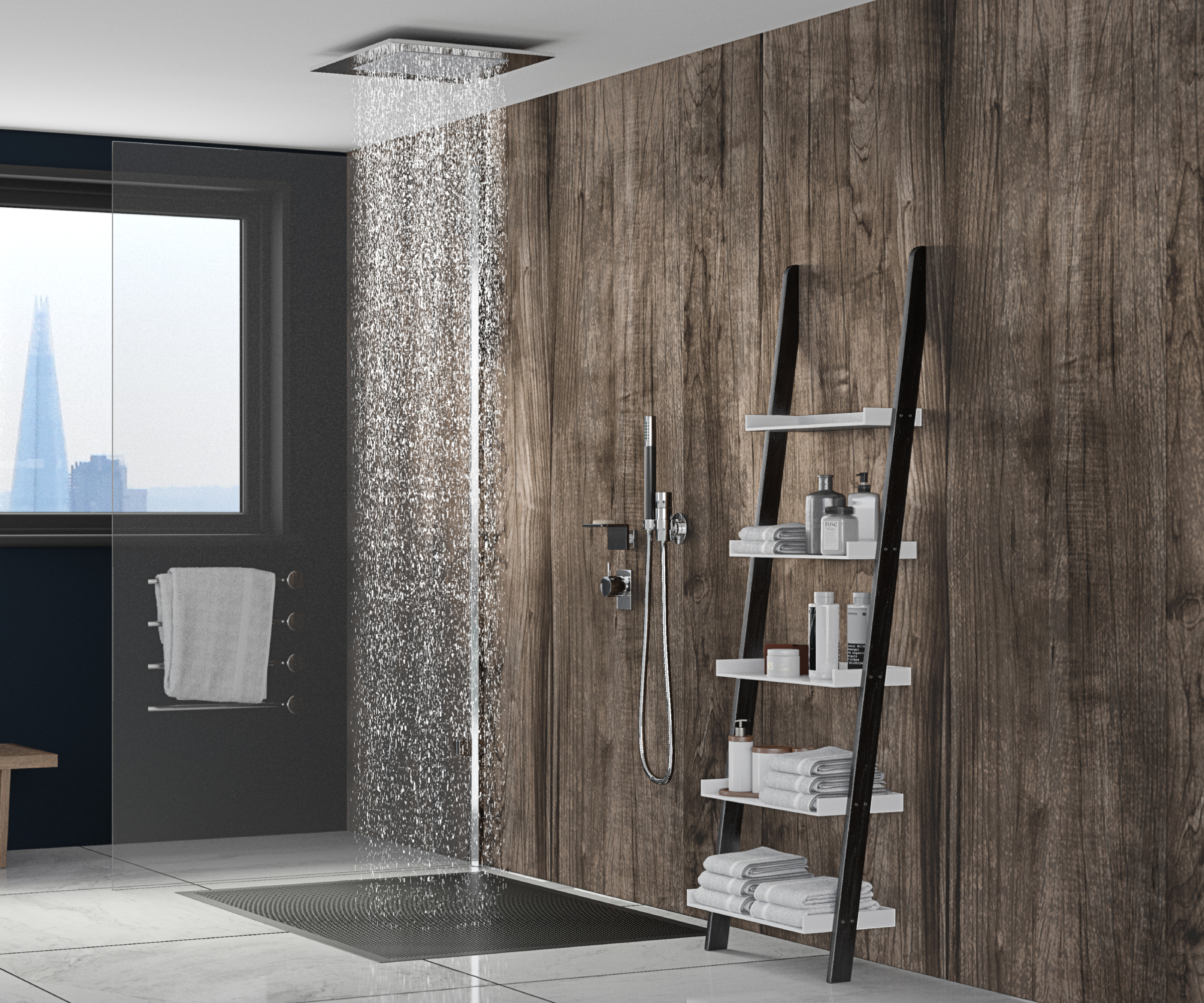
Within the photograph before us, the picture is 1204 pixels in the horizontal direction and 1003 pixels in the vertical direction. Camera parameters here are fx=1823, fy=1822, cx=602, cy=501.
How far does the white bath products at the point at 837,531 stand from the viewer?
4246mm

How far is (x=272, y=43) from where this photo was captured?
505cm

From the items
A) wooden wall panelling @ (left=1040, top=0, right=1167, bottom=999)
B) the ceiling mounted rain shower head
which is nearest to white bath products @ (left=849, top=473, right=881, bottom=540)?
wooden wall panelling @ (left=1040, top=0, right=1167, bottom=999)

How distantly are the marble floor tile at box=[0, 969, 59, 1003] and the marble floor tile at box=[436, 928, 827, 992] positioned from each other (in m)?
0.95

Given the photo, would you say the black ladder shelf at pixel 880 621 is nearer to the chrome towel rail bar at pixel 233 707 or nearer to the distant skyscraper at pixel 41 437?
the chrome towel rail bar at pixel 233 707

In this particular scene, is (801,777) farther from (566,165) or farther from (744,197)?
(566,165)

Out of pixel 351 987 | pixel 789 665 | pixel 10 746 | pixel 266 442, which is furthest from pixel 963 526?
pixel 10 746

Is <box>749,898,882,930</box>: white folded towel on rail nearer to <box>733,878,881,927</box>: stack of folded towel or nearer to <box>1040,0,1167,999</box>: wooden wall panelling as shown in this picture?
<box>733,878,881,927</box>: stack of folded towel

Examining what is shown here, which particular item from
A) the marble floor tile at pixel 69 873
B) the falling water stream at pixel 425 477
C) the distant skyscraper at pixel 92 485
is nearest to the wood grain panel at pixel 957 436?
the falling water stream at pixel 425 477

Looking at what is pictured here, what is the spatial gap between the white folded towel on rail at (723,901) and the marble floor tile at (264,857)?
5.03ft

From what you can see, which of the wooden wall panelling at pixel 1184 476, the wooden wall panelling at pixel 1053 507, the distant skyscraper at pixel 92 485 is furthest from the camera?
the distant skyscraper at pixel 92 485

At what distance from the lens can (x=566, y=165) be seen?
560 cm

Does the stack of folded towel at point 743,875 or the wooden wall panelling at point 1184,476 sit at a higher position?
the wooden wall panelling at point 1184,476

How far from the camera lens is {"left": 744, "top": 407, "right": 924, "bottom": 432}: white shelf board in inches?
165

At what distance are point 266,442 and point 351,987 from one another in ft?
6.43
